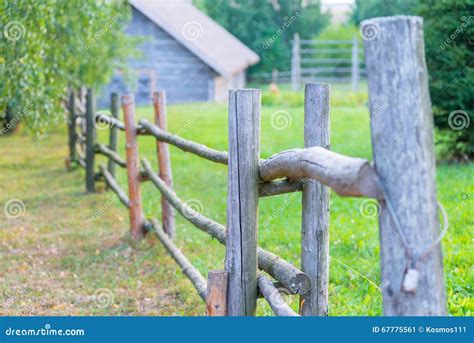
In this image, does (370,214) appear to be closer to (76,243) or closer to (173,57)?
(76,243)

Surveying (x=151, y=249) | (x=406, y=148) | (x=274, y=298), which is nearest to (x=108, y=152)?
(x=151, y=249)

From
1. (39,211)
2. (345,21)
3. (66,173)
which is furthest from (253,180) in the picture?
(345,21)

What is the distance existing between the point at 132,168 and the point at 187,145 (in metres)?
2.10

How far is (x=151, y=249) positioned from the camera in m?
7.48

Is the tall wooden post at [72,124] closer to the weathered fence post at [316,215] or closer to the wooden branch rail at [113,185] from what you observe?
the wooden branch rail at [113,185]

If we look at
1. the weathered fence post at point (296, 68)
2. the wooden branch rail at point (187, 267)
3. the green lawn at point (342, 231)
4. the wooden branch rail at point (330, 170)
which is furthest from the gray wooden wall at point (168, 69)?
the wooden branch rail at point (330, 170)

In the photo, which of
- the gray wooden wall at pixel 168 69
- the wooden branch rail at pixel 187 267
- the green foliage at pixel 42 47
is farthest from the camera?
the gray wooden wall at pixel 168 69

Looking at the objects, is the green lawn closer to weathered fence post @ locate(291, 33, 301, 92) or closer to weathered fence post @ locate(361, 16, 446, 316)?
weathered fence post @ locate(361, 16, 446, 316)

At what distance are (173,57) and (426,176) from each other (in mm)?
22618

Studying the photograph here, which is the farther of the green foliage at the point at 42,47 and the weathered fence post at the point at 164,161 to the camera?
the green foliage at the point at 42,47

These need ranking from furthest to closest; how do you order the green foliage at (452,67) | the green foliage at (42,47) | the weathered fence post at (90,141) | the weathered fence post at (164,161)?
1. the weathered fence post at (90,141)
2. the green foliage at (452,67)
3. the green foliage at (42,47)
4. the weathered fence post at (164,161)

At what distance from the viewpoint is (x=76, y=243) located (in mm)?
7863

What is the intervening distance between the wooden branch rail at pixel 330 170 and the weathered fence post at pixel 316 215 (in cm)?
18

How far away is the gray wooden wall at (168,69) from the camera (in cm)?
2448
